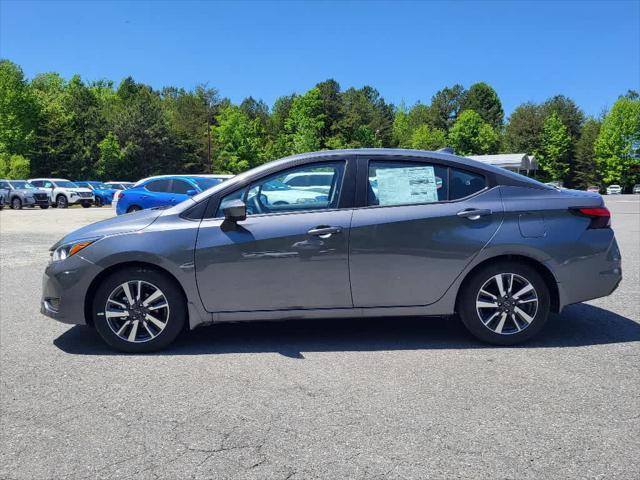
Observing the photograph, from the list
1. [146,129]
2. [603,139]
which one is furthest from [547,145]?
[146,129]

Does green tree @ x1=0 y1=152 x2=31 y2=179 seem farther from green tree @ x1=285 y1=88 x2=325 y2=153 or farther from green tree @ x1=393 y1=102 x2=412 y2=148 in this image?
green tree @ x1=393 y1=102 x2=412 y2=148

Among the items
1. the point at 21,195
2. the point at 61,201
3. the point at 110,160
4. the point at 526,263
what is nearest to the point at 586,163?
the point at 110,160

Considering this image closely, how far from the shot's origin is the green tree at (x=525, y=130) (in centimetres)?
8275

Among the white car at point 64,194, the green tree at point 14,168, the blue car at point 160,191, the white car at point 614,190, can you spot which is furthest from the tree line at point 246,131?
the blue car at point 160,191

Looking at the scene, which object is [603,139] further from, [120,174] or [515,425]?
[515,425]

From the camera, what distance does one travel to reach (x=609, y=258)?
14.9ft

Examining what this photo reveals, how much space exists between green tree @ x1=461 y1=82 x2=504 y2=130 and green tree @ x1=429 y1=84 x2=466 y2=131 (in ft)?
3.56

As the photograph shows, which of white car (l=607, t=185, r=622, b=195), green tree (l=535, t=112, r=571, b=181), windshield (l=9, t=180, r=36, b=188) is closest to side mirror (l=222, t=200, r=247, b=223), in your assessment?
windshield (l=9, t=180, r=36, b=188)

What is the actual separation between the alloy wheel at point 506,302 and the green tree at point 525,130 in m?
84.1

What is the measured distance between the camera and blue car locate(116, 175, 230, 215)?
17.0m

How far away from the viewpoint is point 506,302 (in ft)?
A: 14.6

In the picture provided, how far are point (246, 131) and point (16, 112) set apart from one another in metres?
24.5

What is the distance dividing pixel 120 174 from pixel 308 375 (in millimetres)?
63895

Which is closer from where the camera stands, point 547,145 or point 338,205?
point 338,205
